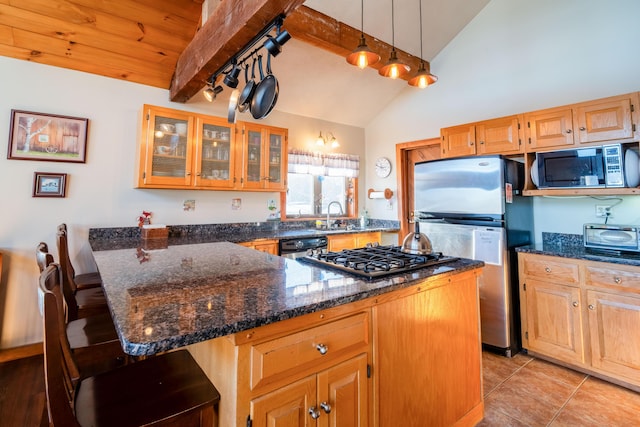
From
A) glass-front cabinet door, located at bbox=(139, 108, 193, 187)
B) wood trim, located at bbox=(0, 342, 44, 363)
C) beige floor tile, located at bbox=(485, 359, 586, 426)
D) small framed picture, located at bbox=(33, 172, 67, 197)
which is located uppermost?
glass-front cabinet door, located at bbox=(139, 108, 193, 187)

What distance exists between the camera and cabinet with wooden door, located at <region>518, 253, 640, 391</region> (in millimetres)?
1987

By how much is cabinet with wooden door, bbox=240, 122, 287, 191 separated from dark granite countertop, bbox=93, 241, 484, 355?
1628 mm

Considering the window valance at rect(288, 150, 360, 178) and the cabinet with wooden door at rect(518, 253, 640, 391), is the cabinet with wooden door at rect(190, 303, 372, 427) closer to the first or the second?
the cabinet with wooden door at rect(518, 253, 640, 391)

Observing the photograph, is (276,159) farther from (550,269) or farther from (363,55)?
(550,269)

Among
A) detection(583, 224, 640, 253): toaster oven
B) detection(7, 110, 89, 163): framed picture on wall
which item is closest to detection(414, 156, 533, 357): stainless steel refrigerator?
detection(583, 224, 640, 253): toaster oven

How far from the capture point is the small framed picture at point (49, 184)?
2.46 meters

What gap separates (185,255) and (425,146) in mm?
3296

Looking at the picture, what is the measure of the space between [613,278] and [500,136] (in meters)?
1.46

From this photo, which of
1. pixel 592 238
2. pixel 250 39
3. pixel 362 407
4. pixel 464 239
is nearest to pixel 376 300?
pixel 362 407

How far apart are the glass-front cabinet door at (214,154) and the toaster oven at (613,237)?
320 cm

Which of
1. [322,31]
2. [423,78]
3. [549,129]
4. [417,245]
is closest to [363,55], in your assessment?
[423,78]

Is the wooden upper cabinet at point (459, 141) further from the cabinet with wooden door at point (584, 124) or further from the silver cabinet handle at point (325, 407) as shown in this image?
the silver cabinet handle at point (325, 407)

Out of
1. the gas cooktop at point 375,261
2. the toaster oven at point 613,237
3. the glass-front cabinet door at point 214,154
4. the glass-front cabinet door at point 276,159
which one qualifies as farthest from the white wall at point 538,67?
the glass-front cabinet door at point 214,154

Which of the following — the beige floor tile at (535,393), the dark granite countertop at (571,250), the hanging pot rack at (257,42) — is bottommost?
the beige floor tile at (535,393)
